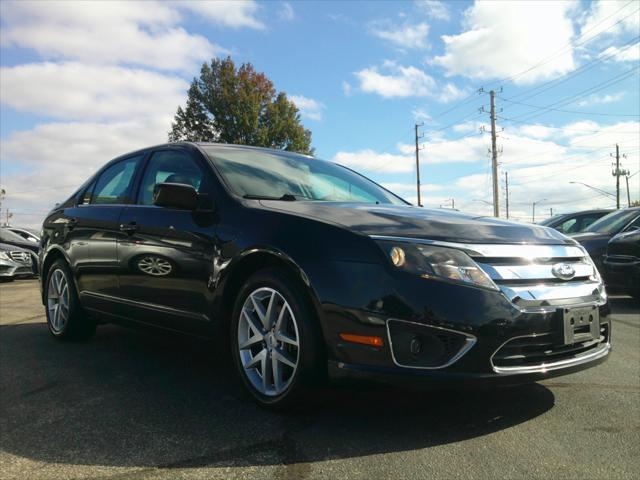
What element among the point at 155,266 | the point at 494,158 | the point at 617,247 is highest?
the point at 494,158

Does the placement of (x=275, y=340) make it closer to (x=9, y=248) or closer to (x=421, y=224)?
(x=421, y=224)

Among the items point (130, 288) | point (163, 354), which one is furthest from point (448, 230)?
point (163, 354)

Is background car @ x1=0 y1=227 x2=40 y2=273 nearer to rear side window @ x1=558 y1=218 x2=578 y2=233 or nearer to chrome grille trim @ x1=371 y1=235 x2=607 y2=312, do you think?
rear side window @ x1=558 y1=218 x2=578 y2=233

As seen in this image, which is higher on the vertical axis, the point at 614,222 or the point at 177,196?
the point at 177,196

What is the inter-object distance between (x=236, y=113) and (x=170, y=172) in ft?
112

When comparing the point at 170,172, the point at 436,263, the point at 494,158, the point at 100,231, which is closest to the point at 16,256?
the point at 100,231

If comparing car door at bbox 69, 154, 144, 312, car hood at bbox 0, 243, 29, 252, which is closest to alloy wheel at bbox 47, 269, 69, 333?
car door at bbox 69, 154, 144, 312

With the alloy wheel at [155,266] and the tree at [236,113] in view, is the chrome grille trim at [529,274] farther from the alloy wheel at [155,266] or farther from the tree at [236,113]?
the tree at [236,113]

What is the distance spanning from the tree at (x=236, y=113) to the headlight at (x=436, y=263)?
114 ft

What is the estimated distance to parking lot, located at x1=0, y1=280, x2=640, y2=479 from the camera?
2328 millimetres

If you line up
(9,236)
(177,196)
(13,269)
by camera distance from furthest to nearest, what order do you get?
1. (9,236)
2. (13,269)
3. (177,196)

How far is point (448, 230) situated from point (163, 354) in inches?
108

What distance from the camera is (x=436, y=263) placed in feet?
8.47

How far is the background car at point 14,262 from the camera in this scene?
11.2 metres
